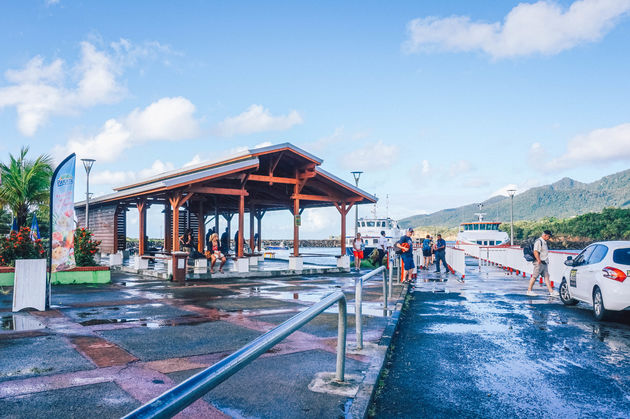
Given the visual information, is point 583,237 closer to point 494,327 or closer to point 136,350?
point 494,327

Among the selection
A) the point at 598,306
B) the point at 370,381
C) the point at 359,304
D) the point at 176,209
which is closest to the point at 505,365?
the point at 359,304

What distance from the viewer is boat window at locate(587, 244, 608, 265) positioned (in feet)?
33.0

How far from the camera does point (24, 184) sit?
70.7 feet

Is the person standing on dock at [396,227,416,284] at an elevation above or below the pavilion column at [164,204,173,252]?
below

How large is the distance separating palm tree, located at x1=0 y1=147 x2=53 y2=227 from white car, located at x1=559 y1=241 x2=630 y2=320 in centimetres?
2124

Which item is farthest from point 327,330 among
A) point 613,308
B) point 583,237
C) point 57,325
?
point 583,237

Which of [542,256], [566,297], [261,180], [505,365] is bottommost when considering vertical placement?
[505,365]

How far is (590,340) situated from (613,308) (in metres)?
1.67

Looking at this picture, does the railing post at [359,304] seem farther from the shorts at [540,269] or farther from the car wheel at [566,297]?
the shorts at [540,269]

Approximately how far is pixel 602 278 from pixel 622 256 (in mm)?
605

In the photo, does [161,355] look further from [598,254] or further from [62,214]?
[598,254]

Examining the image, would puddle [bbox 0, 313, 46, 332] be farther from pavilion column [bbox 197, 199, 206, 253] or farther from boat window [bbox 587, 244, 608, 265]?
pavilion column [bbox 197, 199, 206, 253]

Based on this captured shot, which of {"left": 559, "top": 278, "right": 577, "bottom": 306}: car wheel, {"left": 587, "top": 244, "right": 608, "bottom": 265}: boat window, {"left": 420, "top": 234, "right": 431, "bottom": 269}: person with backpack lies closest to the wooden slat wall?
{"left": 420, "top": 234, "right": 431, "bottom": 269}: person with backpack

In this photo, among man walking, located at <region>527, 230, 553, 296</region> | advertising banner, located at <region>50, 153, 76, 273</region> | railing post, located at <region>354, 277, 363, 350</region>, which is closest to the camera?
railing post, located at <region>354, 277, 363, 350</region>
